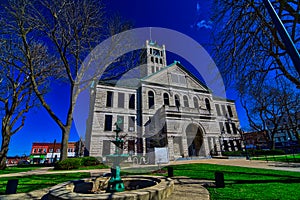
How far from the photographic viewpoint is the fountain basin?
3.18 m

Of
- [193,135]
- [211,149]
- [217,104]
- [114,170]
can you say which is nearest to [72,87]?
[114,170]

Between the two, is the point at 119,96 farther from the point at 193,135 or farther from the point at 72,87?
the point at 193,135

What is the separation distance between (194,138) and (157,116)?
6.37 metres

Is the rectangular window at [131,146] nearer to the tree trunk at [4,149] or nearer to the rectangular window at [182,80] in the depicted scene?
the tree trunk at [4,149]

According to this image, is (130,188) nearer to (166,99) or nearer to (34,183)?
(34,183)

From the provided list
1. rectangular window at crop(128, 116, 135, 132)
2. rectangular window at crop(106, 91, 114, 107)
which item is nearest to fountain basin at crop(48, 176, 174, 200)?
rectangular window at crop(128, 116, 135, 132)

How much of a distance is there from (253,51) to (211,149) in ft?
60.7

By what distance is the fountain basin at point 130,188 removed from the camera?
10.4ft

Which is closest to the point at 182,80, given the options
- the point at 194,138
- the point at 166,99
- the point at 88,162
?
the point at 166,99

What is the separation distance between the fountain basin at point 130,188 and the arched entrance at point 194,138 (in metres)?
17.5

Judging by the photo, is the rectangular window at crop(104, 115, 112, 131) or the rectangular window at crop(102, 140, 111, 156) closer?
the rectangular window at crop(102, 140, 111, 156)

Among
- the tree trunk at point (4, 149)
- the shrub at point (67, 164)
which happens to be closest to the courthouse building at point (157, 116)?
the shrub at point (67, 164)

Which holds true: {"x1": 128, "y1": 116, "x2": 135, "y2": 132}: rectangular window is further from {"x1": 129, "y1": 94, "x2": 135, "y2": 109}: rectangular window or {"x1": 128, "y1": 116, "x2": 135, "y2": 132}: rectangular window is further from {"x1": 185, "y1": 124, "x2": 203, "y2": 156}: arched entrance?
{"x1": 185, "y1": 124, "x2": 203, "y2": 156}: arched entrance

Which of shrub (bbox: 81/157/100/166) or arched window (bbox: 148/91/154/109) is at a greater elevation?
arched window (bbox: 148/91/154/109)
